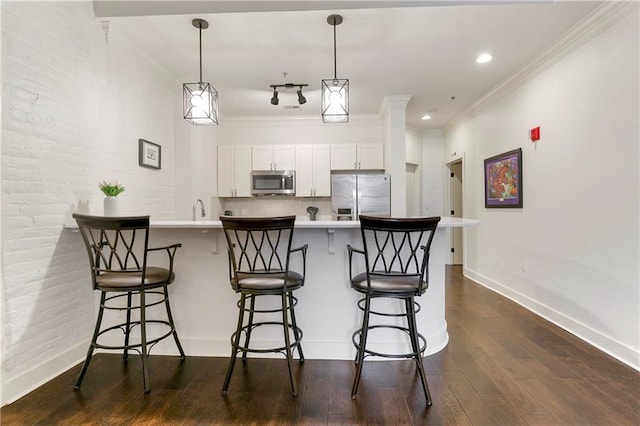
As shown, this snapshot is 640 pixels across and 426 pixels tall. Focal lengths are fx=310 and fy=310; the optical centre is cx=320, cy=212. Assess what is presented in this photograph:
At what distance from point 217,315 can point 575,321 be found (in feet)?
10.2

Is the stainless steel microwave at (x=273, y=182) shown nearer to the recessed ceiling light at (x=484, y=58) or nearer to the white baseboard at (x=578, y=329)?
the recessed ceiling light at (x=484, y=58)

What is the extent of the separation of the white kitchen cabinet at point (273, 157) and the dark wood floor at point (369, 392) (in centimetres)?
336

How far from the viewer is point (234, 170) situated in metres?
5.16

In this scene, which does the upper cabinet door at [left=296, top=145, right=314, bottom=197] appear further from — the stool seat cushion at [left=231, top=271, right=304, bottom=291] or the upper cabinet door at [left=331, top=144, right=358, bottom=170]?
the stool seat cushion at [left=231, top=271, right=304, bottom=291]

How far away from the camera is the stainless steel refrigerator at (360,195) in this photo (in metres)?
4.56

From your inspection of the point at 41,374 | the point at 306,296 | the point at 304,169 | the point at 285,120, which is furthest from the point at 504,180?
the point at 41,374

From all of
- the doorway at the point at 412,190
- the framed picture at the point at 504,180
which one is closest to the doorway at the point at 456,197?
the doorway at the point at 412,190

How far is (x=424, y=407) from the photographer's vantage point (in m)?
1.79

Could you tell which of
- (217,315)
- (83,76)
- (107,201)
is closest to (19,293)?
(107,201)

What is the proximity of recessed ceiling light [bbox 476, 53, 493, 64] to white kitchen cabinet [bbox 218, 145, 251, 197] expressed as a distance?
3463 mm

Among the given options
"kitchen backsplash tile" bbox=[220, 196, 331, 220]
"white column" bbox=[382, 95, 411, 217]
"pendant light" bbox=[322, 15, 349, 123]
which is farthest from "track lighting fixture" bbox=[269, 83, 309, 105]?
"kitchen backsplash tile" bbox=[220, 196, 331, 220]

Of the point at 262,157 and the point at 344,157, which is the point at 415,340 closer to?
the point at 344,157

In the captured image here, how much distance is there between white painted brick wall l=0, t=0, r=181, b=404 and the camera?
1.90 meters

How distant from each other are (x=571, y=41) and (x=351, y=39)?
1952mm
